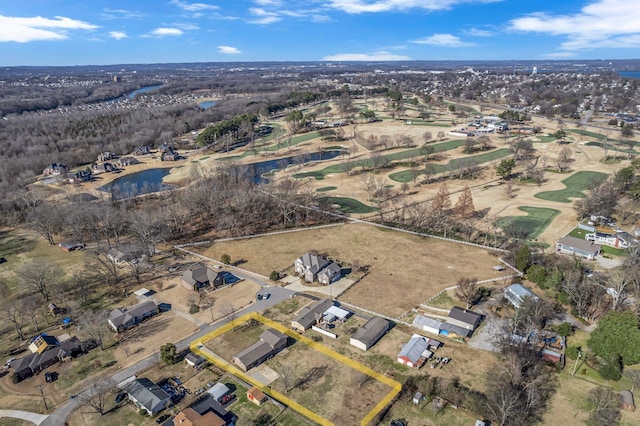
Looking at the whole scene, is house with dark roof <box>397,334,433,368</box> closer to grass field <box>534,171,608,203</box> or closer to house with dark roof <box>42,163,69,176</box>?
grass field <box>534,171,608,203</box>

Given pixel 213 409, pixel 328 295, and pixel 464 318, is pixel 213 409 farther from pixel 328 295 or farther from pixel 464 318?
pixel 464 318

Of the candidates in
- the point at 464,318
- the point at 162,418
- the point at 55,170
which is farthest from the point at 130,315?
the point at 55,170

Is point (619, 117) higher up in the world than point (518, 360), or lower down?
higher up

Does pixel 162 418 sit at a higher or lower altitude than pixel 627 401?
lower

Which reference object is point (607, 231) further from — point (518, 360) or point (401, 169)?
point (401, 169)

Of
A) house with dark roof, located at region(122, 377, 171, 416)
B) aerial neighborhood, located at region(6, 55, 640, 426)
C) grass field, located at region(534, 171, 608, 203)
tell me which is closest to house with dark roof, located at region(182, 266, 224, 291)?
aerial neighborhood, located at region(6, 55, 640, 426)

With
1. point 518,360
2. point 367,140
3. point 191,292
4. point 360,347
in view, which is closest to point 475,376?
point 518,360

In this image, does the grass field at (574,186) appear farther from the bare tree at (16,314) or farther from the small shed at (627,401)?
the bare tree at (16,314)
